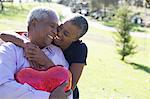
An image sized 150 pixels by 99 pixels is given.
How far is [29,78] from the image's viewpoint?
2459 millimetres

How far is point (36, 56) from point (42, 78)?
0.19m

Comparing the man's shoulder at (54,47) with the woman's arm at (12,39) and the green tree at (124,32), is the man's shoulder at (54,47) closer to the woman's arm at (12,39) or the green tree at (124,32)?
the woman's arm at (12,39)

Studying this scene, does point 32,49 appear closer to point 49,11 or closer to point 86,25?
point 49,11

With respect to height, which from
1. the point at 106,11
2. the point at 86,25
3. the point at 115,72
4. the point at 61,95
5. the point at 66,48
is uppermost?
the point at 86,25

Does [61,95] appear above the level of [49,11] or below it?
below

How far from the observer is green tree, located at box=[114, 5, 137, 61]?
75.6 feet

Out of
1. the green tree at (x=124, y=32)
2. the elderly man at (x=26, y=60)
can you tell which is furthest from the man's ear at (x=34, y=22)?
the green tree at (x=124, y=32)

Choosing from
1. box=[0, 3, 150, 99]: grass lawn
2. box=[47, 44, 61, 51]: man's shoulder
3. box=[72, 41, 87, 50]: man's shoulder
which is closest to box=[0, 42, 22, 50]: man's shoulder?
box=[47, 44, 61, 51]: man's shoulder

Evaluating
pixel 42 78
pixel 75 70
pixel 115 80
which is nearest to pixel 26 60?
pixel 42 78

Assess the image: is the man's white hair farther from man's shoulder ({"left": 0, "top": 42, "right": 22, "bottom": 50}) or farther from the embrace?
man's shoulder ({"left": 0, "top": 42, "right": 22, "bottom": 50})

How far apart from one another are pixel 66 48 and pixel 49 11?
0.40 m

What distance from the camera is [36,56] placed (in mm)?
2584

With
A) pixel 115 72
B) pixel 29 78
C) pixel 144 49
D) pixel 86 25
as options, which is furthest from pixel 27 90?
pixel 144 49

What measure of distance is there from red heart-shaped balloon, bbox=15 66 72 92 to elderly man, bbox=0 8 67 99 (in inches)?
1.3
